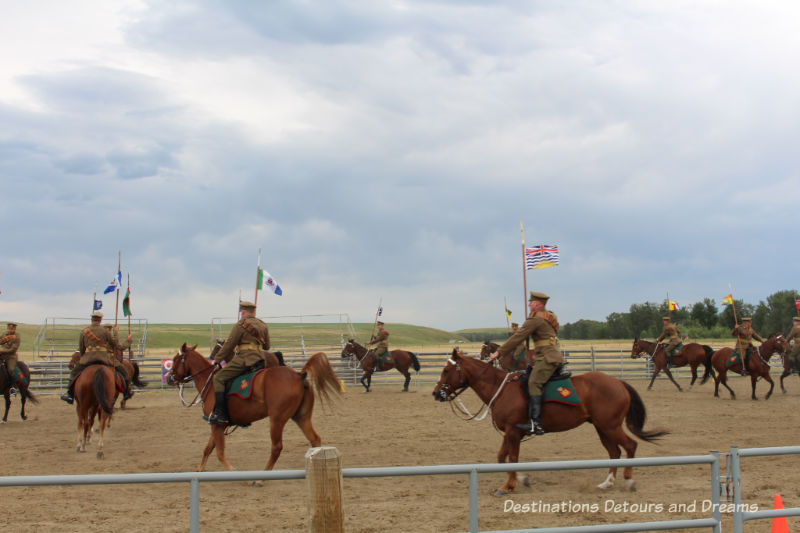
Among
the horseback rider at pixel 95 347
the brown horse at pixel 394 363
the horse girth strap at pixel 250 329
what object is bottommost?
the brown horse at pixel 394 363

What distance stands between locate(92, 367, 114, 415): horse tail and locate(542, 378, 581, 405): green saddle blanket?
296 inches

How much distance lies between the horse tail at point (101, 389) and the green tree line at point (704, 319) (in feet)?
227

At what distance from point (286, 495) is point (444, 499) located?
2.00 metres

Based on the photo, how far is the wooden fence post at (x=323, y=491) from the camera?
14.7 ft

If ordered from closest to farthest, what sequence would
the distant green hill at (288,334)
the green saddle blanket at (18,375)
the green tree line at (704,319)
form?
the green saddle blanket at (18,375) < the distant green hill at (288,334) < the green tree line at (704,319)

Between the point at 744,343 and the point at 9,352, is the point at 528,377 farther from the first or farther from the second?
the point at 744,343

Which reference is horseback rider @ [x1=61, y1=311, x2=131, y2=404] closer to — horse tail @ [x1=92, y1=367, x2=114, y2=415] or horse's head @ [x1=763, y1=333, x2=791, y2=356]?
horse tail @ [x1=92, y1=367, x2=114, y2=415]

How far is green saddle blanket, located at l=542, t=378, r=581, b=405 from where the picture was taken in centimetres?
903

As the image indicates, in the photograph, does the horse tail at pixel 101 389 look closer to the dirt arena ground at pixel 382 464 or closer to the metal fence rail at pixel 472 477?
the dirt arena ground at pixel 382 464

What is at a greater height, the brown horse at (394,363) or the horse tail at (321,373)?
the horse tail at (321,373)

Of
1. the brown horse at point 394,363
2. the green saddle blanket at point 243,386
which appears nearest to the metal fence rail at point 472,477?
the green saddle blanket at point 243,386

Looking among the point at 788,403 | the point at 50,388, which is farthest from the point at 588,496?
the point at 50,388

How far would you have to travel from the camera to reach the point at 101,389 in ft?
38.9

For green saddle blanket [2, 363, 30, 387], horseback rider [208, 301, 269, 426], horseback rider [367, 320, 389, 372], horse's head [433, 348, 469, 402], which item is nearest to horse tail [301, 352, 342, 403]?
horseback rider [208, 301, 269, 426]
